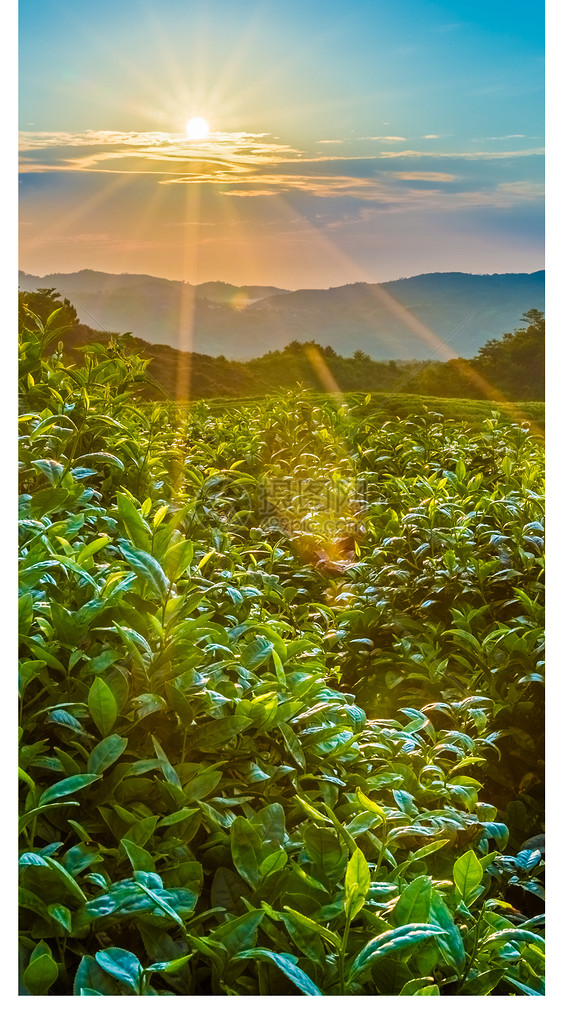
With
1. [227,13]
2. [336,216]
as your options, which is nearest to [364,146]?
[336,216]

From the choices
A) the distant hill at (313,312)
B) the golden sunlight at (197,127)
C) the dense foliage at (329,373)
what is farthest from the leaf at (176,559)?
the dense foliage at (329,373)

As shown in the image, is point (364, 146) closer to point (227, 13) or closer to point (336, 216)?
point (336, 216)

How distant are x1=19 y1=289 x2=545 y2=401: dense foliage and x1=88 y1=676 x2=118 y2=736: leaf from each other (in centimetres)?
472

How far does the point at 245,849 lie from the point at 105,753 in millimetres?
166

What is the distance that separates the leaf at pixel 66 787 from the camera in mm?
709

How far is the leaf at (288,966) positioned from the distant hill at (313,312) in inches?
157

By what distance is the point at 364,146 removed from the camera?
11.1 ft

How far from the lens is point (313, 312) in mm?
6195

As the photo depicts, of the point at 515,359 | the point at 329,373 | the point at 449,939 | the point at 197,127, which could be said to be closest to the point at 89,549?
the point at 449,939

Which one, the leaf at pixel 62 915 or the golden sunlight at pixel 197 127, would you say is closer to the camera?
the leaf at pixel 62 915

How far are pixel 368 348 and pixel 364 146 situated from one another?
2710mm

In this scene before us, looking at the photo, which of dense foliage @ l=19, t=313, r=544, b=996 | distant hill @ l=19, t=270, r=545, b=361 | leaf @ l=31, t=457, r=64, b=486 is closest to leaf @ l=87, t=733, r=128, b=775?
dense foliage @ l=19, t=313, r=544, b=996

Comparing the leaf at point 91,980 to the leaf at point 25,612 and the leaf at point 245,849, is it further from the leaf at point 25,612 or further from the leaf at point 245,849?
the leaf at point 25,612

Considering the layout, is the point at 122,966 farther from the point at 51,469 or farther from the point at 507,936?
the point at 51,469
